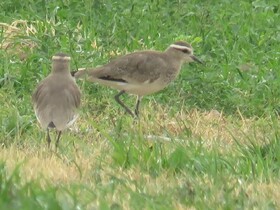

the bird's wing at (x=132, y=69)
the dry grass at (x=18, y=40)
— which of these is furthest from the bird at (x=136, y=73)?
the dry grass at (x=18, y=40)

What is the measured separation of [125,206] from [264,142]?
2.05m

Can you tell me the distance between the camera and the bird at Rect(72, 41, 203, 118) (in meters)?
11.6

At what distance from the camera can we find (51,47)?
42.4 feet

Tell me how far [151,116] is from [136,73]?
32.0 inches

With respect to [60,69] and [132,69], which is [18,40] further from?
[60,69]

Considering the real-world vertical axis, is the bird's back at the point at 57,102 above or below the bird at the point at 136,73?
above

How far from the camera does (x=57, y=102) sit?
9.60 m

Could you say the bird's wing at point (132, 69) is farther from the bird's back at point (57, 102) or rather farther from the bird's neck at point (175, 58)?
the bird's back at point (57, 102)

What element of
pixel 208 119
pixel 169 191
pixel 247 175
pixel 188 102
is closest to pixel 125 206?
pixel 169 191

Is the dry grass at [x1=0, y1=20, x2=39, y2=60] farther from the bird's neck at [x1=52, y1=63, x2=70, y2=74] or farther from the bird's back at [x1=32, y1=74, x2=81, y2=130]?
the bird's back at [x1=32, y1=74, x2=81, y2=130]

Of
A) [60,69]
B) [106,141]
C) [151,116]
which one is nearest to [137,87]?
[151,116]

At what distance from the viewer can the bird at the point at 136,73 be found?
11.6 metres

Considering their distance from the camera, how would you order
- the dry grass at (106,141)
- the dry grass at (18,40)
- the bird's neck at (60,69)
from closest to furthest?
the dry grass at (106,141), the bird's neck at (60,69), the dry grass at (18,40)

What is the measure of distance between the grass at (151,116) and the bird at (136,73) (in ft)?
0.69
